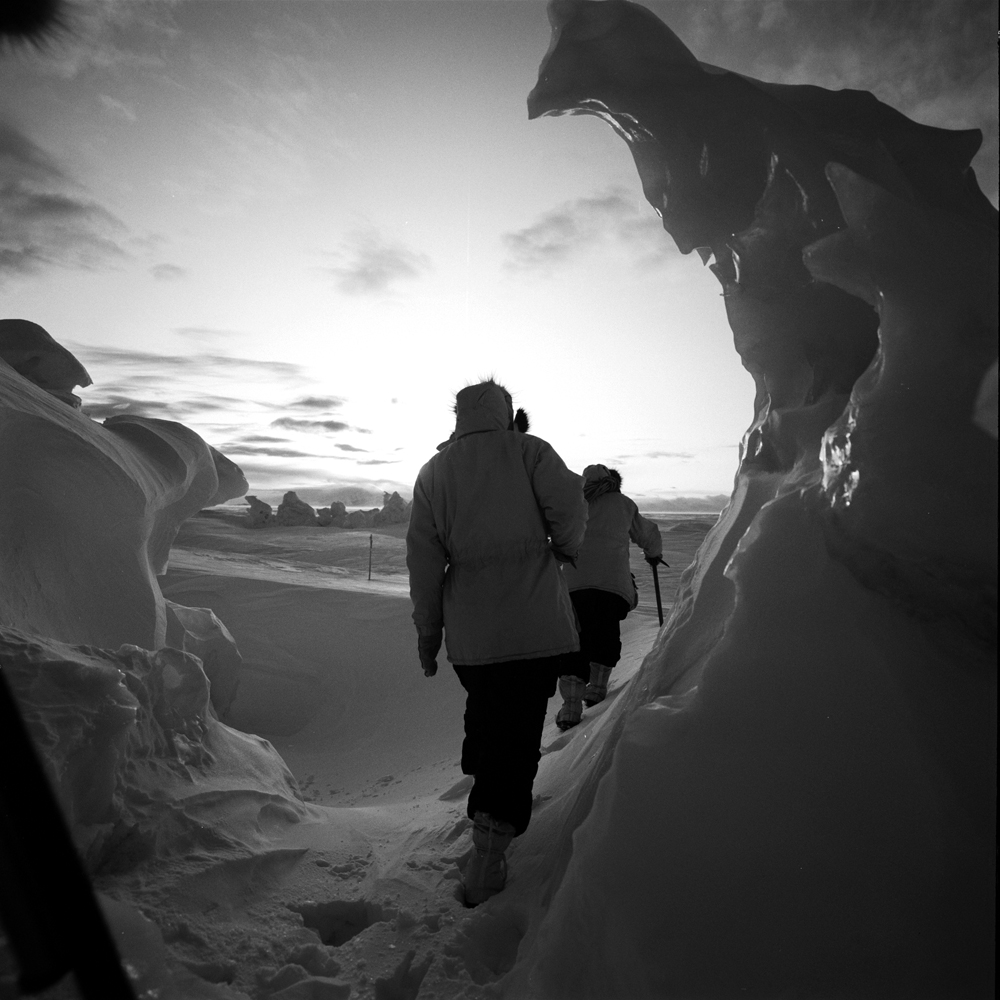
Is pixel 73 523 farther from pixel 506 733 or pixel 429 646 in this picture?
pixel 506 733

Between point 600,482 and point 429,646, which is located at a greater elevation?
point 600,482

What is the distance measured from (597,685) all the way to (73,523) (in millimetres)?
4393

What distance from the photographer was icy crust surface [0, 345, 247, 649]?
4090 mm

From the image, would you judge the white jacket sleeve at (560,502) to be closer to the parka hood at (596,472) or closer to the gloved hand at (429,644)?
the gloved hand at (429,644)

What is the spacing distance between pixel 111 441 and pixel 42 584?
130 centimetres

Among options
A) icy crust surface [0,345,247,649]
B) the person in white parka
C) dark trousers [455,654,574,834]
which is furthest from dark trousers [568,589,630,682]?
icy crust surface [0,345,247,649]

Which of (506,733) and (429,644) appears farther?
(429,644)

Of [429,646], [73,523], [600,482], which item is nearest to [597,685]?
[600,482]

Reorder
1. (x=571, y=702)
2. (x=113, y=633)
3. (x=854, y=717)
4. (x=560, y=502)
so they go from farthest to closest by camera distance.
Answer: (x=113, y=633) → (x=571, y=702) → (x=560, y=502) → (x=854, y=717)

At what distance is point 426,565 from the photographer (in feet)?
7.86

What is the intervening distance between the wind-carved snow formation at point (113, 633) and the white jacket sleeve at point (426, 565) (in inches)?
48.1

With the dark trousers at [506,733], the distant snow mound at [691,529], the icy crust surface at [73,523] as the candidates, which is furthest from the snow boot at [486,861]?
the distant snow mound at [691,529]

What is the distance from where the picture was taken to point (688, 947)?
1350 mm

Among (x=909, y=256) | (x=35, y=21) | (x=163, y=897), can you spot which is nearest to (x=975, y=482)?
(x=909, y=256)
